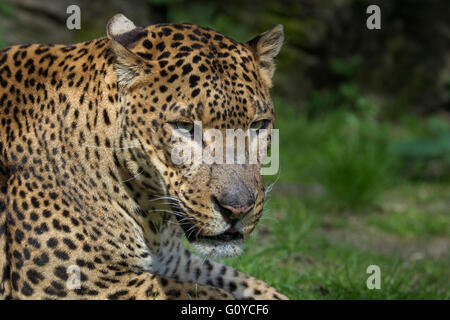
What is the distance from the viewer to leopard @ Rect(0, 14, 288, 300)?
157 inches

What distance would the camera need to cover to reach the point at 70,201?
4.27 m

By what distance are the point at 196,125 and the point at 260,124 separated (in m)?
0.51

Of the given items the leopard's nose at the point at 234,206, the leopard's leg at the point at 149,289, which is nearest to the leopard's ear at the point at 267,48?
the leopard's nose at the point at 234,206

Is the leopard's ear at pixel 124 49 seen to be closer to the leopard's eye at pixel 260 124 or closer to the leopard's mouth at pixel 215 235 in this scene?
the leopard's eye at pixel 260 124

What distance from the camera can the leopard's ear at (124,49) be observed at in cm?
403

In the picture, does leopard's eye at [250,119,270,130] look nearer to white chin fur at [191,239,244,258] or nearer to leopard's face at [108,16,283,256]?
leopard's face at [108,16,283,256]

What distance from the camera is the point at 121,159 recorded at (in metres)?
4.20

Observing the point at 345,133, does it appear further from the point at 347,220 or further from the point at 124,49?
the point at 124,49

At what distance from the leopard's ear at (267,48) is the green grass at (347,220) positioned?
0.89m

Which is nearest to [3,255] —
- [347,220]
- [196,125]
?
[196,125]

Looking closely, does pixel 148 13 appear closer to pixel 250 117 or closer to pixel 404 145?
pixel 404 145

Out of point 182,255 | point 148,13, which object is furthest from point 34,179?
point 148,13

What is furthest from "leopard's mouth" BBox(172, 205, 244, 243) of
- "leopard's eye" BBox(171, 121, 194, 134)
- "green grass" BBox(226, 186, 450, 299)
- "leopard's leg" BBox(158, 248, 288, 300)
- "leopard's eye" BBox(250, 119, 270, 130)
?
"leopard's leg" BBox(158, 248, 288, 300)
